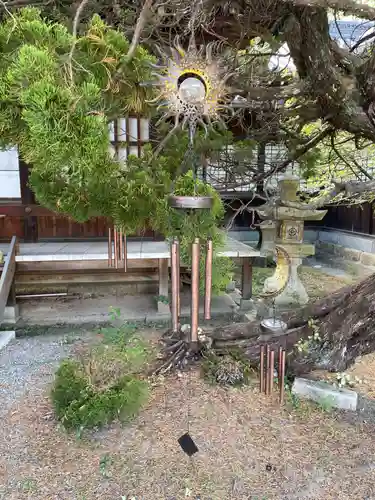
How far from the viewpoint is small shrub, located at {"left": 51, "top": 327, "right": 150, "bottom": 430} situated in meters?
3.36

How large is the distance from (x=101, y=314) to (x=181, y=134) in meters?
4.56

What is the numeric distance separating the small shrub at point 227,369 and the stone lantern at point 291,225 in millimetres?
3221

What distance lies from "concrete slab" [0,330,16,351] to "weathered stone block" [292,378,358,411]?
13.8 ft

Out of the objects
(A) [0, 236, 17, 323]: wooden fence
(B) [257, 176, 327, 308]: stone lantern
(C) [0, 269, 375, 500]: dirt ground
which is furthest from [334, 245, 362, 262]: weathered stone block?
(A) [0, 236, 17, 323]: wooden fence

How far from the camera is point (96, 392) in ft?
11.5

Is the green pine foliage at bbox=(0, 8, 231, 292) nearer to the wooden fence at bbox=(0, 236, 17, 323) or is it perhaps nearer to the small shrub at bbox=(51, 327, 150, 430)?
the small shrub at bbox=(51, 327, 150, 430)

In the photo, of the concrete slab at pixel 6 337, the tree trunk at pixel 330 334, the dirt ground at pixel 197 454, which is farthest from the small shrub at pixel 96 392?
the concrete slab at pixel 6 337

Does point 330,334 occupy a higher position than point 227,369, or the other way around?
point 330,334

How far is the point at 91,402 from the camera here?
3400mm

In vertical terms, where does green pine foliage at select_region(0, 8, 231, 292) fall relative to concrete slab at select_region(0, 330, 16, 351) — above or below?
above

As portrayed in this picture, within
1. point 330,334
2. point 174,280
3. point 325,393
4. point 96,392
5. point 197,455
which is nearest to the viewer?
point 174,280

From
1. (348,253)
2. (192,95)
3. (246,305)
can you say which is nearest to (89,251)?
(246,305)

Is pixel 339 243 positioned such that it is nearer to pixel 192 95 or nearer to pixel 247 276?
pixel 247 276

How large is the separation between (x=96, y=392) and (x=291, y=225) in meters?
4.94
